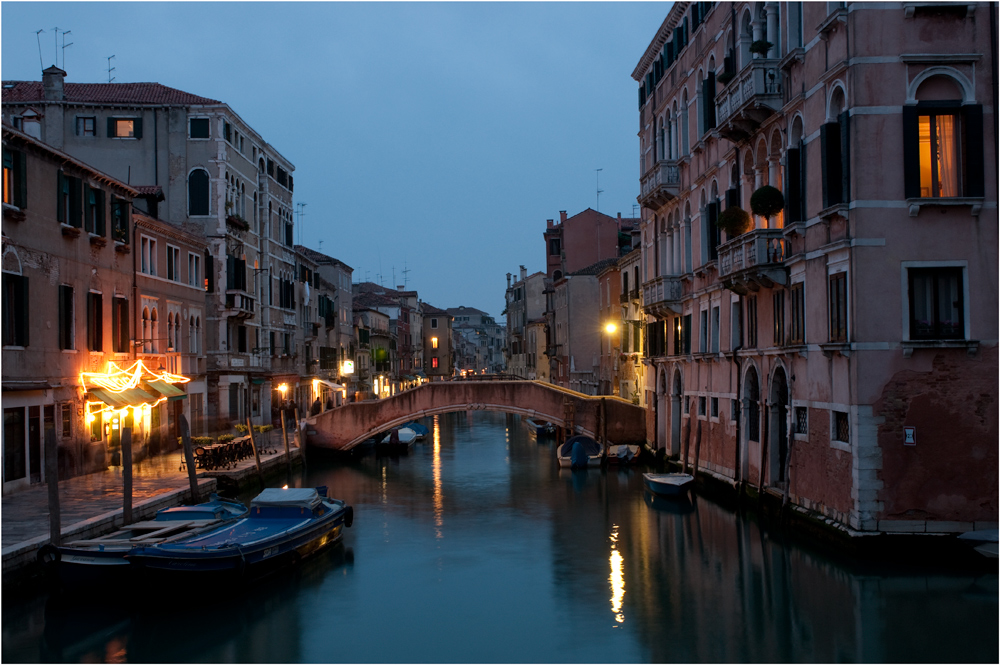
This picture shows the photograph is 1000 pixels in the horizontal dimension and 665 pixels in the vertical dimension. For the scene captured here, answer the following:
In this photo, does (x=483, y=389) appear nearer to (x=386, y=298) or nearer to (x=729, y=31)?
(x=729, y=31)

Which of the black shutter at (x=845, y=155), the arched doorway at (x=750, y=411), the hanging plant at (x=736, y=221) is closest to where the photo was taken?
the black shutter at (x=845, y=155)

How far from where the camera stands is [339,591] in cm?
1431

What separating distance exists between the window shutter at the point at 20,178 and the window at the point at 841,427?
13624 millimetres

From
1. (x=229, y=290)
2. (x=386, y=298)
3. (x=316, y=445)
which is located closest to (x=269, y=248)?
(x=229, y=290)

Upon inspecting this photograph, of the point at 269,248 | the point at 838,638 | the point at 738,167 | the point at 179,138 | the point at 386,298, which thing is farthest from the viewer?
the point at 386,298

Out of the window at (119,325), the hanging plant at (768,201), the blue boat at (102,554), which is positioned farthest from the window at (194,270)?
the hanging plant at (768,201)

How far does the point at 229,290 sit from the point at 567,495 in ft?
42.7

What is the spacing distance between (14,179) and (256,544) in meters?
7.91

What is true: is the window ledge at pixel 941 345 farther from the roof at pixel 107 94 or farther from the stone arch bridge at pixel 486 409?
the roof at pixel 107 94

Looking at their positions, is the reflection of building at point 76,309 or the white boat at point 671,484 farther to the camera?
the white boat at point 671,484

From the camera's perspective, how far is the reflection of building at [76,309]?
1734cm

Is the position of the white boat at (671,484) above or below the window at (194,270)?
below

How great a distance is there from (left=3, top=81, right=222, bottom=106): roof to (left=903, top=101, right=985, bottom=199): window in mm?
21876

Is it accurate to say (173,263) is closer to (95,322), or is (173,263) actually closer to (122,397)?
(95,322)
